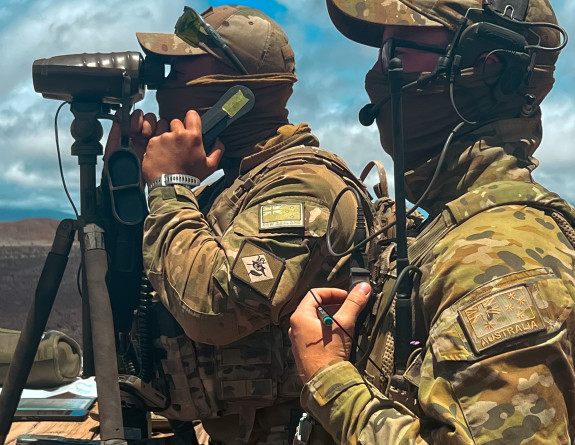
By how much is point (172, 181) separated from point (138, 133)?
0.37 meters

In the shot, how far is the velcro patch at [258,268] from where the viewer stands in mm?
2389

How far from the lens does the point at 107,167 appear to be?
307 centimetres

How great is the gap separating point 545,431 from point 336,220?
1.22m

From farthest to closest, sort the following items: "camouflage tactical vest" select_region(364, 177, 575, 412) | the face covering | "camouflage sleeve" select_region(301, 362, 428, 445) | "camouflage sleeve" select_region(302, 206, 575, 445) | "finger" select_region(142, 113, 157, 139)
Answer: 1. the face covering
2. "finger" select_region(142, 113, 157, 139)
3. "camouflage tactical vest" select_region(364, 177, 575, 412)
4. "camouflage sleeve" select_region(301, 362, 428, 445)
5. "camouflage sleeve" select_region(302, 206, 575, 445)

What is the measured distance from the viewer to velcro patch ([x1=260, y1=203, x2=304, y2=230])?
8.06 feet

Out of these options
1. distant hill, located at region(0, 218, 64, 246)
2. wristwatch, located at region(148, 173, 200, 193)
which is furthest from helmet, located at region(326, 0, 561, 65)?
distant hill, located at region(0, 218, 64, 246)

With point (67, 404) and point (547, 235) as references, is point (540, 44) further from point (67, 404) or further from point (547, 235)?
point (67, 404)

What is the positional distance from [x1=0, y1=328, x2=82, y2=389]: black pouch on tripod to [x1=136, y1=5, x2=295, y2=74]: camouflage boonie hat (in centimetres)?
246

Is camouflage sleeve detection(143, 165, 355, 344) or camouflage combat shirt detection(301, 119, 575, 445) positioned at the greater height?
camouflage sleeve detection(143, 165, 355, 344)

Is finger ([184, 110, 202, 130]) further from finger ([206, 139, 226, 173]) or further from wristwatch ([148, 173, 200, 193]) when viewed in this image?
wristwatch ([148, 173, 200, 193])

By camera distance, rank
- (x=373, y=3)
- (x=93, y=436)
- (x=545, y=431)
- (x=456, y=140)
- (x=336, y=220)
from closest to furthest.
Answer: (x=545, y=431), (x=456, y=140), (x=373, y=3), (x=336, y=220), (x=93, y=436)

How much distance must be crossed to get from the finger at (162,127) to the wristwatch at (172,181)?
9.8 inches

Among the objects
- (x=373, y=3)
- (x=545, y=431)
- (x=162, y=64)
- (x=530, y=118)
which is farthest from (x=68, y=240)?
(x=545, y=431)

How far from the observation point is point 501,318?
1.42m
